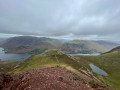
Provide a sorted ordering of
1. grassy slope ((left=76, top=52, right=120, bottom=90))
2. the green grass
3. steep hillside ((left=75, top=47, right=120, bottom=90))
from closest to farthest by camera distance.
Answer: the green grass < steep hillside ((left=75, top=47, right=120, bottom=90)) < grassy slope ((left=76, top=52, right=120, bottom=90))

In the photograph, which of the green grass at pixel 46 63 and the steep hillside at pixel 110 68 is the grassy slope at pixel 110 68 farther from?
the green grass at pixel 46 63

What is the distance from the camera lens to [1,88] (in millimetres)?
18953

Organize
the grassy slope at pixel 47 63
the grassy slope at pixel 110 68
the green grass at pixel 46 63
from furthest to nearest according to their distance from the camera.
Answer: the grassy slope at pixel 110 68 < the grassy slope at pixel 47 63 < the green grass at pixel 46 63

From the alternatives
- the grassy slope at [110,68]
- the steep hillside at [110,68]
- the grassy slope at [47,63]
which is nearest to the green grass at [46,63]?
the grassy slope at [47,63]

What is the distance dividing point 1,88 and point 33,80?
8.12 meters

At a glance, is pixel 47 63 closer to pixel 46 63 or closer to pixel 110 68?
pixel 46 63

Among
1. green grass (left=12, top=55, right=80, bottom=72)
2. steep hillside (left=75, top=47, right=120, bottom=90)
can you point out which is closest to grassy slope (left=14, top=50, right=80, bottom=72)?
green grass (left=12, top=55, right=80, bottom=72)

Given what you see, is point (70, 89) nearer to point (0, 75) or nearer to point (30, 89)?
point (30, 89)

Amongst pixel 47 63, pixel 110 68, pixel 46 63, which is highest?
pixel 47 63

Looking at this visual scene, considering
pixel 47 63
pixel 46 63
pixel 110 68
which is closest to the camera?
pixel 47 63

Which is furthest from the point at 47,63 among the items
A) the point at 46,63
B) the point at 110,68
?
the point at 110,68

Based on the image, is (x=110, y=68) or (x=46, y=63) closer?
(x=46, y=63)

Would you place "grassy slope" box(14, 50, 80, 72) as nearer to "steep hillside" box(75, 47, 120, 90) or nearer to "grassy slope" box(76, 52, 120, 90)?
"steep hillside" box(75, 47, 120, 90)

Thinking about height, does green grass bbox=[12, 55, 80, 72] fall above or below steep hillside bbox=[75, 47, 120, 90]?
above
